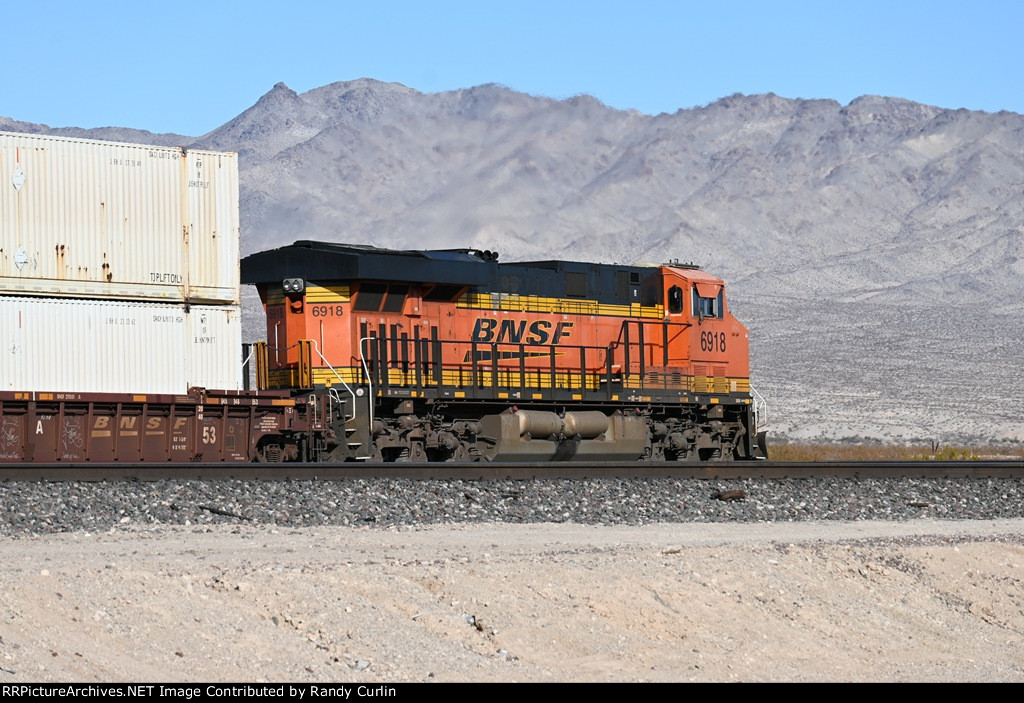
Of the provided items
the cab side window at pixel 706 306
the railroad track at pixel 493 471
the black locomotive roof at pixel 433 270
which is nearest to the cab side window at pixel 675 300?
the cab side window at pixel 706 306

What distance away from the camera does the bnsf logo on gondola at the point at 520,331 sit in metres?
22.3

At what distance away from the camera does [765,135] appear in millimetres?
165000

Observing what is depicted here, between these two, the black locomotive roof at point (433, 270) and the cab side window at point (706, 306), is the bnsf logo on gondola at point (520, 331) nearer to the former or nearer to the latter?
the black locomotive roof at point (433, 270)

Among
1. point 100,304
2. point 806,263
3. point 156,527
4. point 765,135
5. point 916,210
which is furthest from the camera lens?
point 765,135

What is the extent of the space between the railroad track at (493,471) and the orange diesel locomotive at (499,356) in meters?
2.79

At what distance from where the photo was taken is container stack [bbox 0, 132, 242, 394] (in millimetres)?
17281

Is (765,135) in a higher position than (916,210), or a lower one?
higher

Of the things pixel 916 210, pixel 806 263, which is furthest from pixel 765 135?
pixel 806 263

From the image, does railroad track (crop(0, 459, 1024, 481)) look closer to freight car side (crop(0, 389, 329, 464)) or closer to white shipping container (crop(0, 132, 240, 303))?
freight car side (crop(0, 389, 329, 464))

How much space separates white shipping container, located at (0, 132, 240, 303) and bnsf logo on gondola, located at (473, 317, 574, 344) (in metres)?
4.81

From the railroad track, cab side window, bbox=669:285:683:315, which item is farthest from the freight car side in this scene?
cab side window, bbox=669:285:683:315

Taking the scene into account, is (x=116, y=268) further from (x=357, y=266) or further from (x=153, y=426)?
(x=357, y=266)

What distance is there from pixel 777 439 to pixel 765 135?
126862 mm
